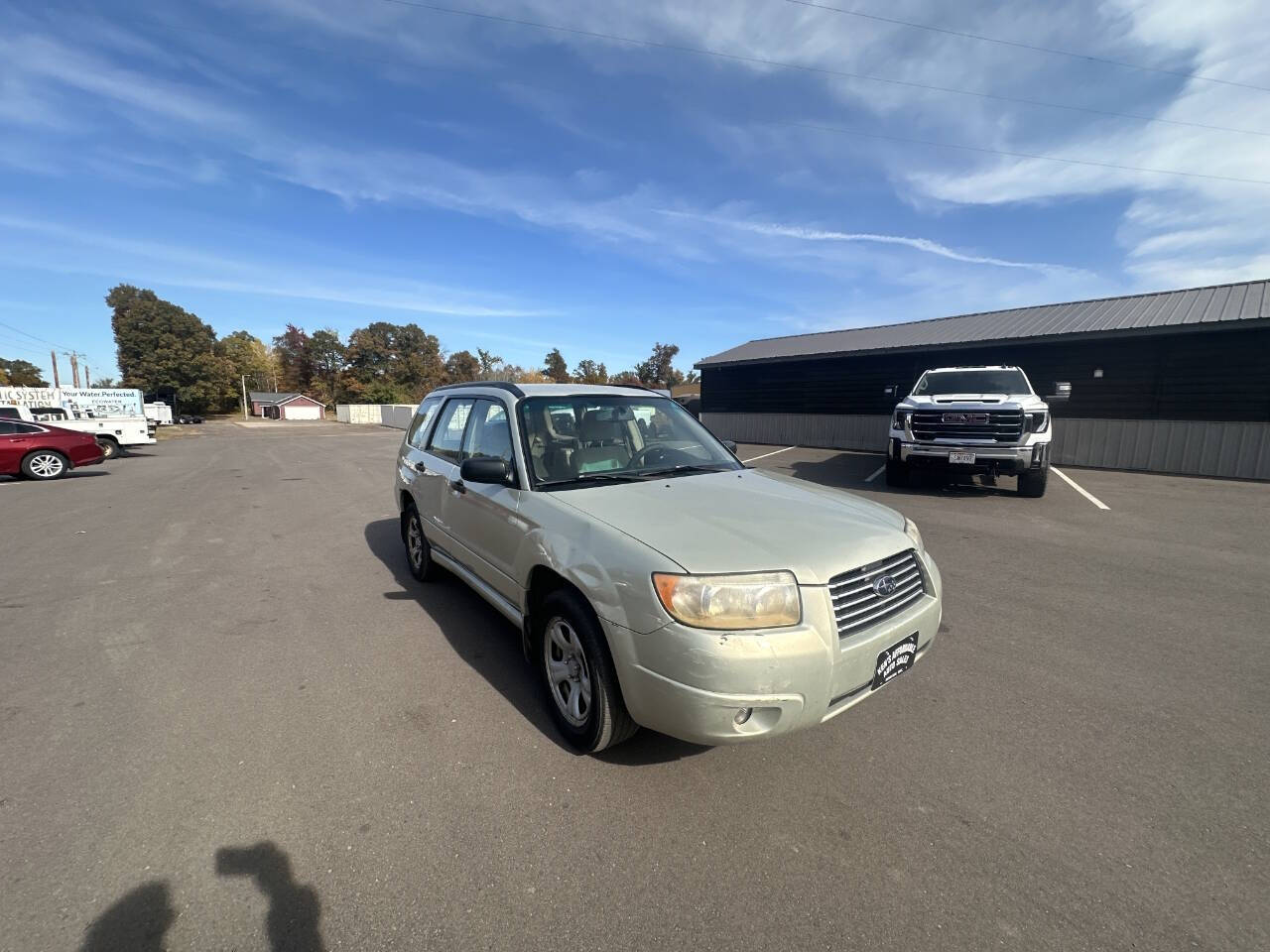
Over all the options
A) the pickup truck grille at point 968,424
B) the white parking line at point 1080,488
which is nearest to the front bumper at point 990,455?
the pickup truck grille at point 968,424

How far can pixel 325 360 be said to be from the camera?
90125 mm

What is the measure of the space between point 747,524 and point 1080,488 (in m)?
11.4

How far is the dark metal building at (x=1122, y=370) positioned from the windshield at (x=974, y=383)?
1.29 meters

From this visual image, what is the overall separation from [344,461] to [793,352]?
16.4m

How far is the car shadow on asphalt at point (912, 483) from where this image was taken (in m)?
9.82

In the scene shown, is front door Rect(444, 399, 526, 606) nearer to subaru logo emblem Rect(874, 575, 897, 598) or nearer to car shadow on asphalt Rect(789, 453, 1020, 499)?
subaru logo emblem Rect(874, 575, 897, 598)

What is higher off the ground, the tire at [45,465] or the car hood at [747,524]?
the car hood at [747,524]

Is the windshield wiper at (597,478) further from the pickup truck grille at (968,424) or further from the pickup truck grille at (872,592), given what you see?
the pickup truck grille at (968,424)

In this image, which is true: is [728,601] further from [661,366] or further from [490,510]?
[661,366]

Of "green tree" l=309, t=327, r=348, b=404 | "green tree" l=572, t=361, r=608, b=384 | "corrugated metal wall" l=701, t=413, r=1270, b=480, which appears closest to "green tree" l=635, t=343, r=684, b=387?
"green tree" l=572, t=361, r=608, b=384

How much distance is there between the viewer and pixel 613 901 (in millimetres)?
1854

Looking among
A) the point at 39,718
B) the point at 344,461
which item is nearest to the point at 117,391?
the point at 344,461

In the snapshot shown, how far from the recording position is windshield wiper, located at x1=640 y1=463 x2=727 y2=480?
331 cm

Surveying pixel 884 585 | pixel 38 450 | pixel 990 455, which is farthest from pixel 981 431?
pixel 38 450
